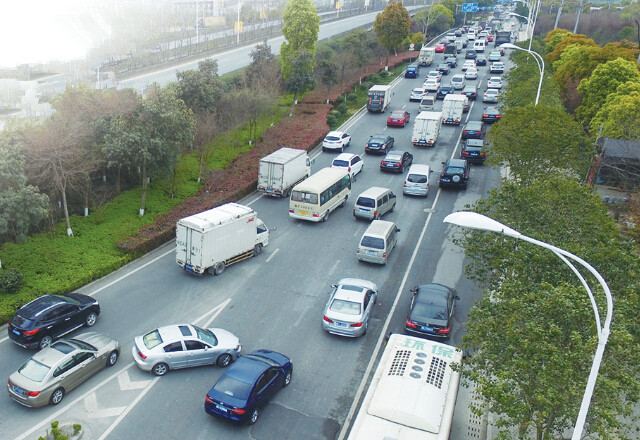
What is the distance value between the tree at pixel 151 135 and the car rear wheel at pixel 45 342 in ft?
34.0

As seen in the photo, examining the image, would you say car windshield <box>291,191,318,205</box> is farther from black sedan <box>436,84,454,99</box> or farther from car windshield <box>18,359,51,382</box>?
black sedan <box>436,84,454,99</box>

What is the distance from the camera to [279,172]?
99.5 feet

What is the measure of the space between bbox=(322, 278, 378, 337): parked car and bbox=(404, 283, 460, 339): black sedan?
1.63 meters

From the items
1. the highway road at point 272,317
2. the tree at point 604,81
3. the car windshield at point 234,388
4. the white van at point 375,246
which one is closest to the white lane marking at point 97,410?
the highway road at point 272,317

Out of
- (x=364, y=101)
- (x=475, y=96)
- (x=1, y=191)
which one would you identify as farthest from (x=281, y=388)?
(x=475, y=96)

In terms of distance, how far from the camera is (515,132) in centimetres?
2517

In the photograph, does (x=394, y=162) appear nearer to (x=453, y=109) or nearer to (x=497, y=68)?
(x=453, y=109)

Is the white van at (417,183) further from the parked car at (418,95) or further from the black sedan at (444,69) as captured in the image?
the black sedan at (444,69)

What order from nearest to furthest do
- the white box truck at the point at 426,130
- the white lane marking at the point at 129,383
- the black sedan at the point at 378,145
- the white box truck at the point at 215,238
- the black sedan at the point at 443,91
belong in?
the white lane marking at the point at 129,383 → the white box truck at the point at 215,238 → the black sedan at the point at 378,145 → the white box truck at the point at 426,130 → the black sedan at the point at 443,91

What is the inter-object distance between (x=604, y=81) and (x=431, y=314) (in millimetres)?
30778

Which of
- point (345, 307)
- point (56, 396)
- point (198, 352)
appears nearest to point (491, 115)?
point (345, 307)

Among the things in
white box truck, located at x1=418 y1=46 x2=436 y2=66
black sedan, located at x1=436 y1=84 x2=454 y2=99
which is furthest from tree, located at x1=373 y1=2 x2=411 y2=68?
black sedan, located at x1=436 y1=84 x2=454 y2=99

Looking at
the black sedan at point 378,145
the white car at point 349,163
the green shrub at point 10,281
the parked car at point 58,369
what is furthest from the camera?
the black sedan at point 378,145

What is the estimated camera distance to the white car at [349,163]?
3356cm
